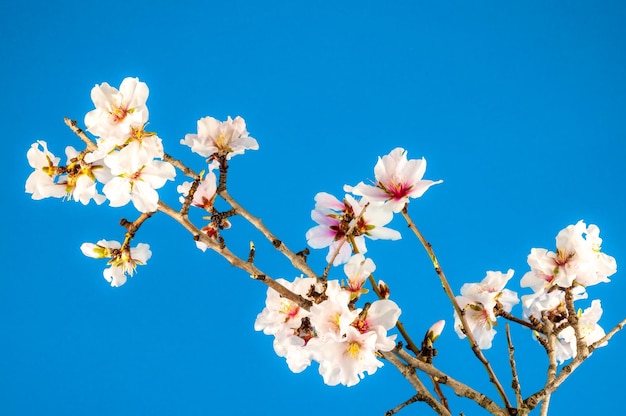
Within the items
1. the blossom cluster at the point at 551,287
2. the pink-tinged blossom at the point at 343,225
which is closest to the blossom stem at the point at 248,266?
the pink-tinged blossom at the point at 343,225

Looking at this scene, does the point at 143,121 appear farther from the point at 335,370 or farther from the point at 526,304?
the point at 526,304

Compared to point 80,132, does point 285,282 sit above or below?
below

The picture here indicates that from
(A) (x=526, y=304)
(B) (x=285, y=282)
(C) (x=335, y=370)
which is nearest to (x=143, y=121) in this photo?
(B) (x=285, y=282)

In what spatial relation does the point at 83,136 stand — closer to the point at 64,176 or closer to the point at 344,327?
the point at 64,176

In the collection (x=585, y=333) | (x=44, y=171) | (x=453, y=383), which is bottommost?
(x=453, y=383)

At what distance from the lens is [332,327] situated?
84cm

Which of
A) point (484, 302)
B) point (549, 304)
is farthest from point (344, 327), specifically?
point (549, 304)

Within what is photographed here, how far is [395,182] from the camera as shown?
927mm

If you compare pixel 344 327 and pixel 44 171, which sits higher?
pixel 44 171

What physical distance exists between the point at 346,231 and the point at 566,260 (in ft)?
1.05

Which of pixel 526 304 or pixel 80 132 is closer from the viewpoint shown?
pixel 80 132

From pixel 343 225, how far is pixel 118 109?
356 millimetres

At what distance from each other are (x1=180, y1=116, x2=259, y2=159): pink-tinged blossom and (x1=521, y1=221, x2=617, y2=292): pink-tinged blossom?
0.45 metres

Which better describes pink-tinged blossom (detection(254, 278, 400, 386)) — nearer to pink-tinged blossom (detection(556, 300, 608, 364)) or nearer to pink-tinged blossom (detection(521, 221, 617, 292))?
pink-tinged blossom (detection(521, 221, 617, 292))
